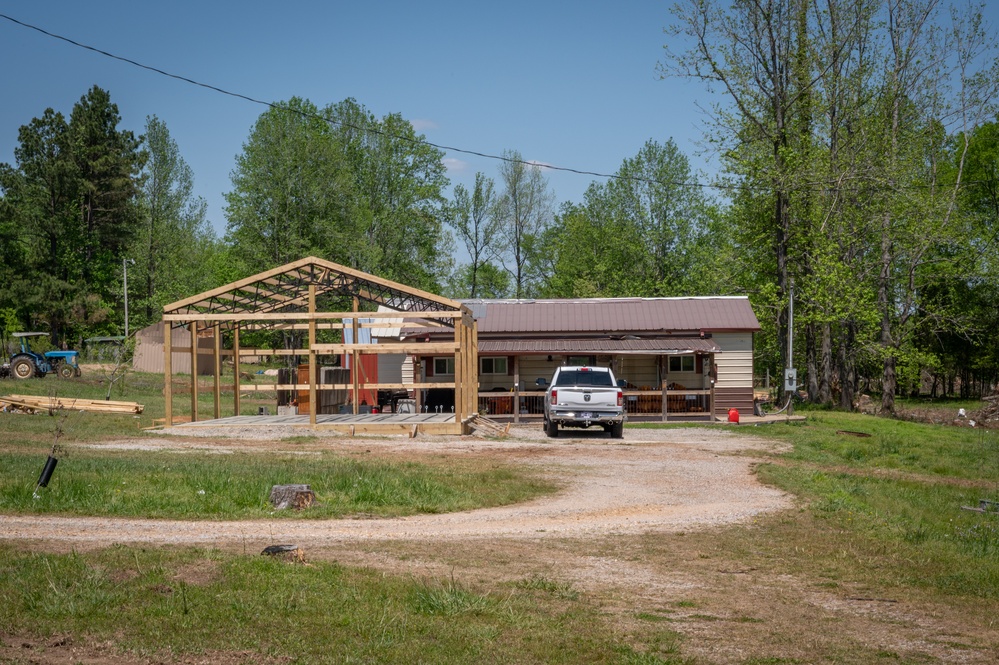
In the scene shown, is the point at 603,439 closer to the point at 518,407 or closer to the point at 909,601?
the point at 518,407

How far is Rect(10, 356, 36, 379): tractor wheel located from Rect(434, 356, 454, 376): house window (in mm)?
19504

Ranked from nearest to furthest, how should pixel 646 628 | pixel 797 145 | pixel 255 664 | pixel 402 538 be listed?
pixel 255 664
pixel 646 628
pixel 402 538
pixel 797 145

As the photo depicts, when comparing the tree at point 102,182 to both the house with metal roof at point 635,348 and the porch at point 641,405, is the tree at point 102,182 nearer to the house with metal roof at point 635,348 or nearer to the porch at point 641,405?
the house with metal roof at point 635,348

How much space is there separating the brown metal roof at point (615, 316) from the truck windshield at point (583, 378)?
378 inches

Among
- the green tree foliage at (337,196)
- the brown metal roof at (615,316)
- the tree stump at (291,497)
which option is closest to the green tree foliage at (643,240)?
the green tree foliage at (337,196)

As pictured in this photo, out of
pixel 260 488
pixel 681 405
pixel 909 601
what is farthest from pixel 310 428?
pixel 909 601

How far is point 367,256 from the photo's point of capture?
5712 cm

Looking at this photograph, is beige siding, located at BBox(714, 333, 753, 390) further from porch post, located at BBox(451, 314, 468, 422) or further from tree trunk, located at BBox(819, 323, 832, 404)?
porch post, located at BBox(451, 314, 468, 422)

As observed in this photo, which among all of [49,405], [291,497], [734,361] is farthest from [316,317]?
[734,361]

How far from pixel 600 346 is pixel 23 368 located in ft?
85.4

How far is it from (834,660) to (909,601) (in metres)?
2.22

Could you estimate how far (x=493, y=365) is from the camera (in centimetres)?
3772

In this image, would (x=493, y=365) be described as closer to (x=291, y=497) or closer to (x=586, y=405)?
(x=586, y=405)

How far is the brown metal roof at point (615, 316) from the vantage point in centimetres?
3691
